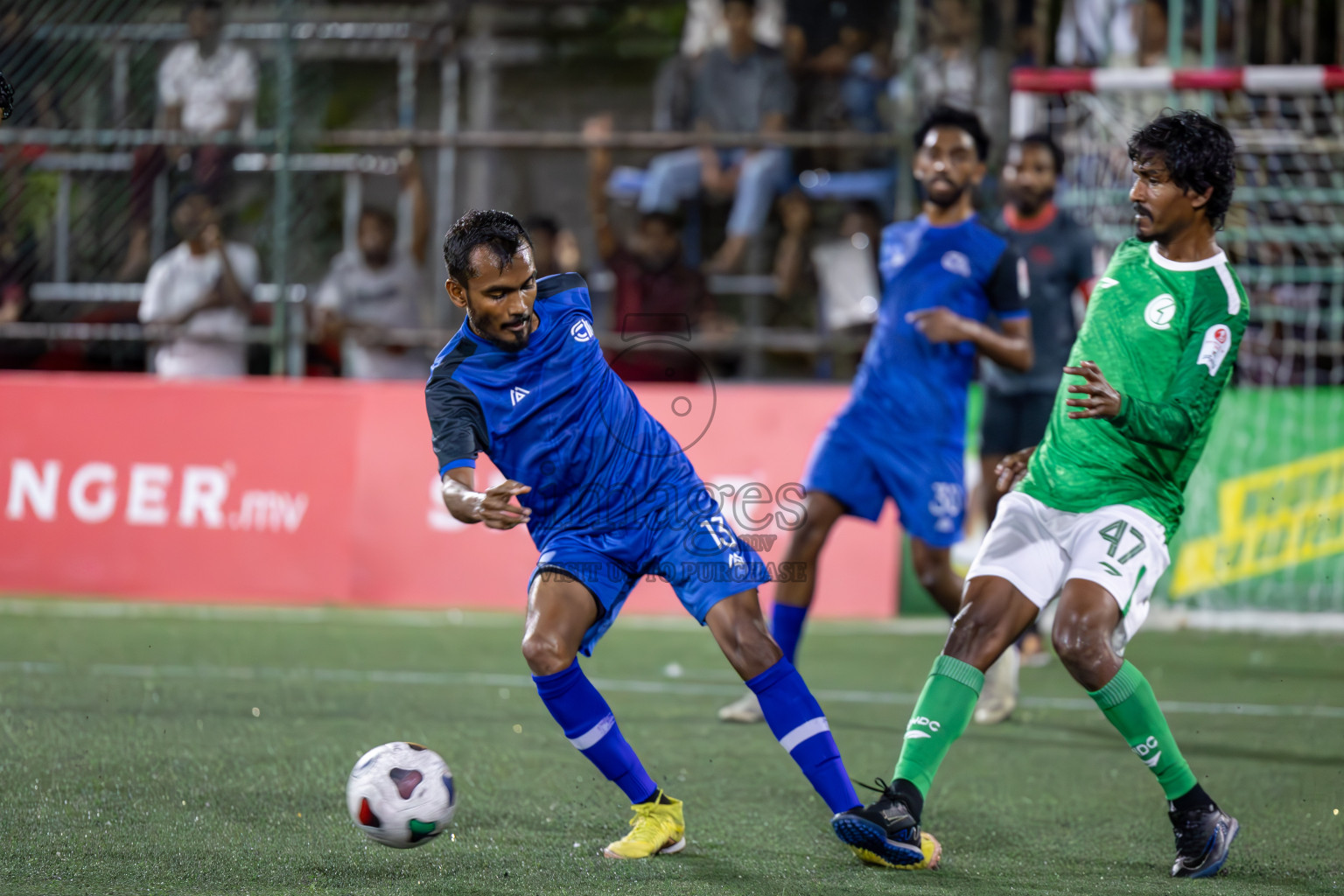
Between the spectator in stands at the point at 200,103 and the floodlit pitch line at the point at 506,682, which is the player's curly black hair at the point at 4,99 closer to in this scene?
the floodlit pitch line at the point at 506,682

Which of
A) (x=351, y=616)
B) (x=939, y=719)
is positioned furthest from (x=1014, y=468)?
(x=351, y=616)

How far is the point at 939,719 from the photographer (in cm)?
378

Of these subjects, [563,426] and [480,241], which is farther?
[563,426]

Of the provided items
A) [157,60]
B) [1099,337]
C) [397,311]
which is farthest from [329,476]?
[1099,337]

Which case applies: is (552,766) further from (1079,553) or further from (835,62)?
(835,62)

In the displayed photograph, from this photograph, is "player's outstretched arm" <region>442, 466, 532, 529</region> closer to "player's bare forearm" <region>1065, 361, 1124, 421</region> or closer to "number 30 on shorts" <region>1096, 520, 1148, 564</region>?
"player's bare forearm" <region>1065, 361, 1124, 421</region>

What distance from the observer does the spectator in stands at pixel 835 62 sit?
1055 cm

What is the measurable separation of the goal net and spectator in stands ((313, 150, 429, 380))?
411 centimetres

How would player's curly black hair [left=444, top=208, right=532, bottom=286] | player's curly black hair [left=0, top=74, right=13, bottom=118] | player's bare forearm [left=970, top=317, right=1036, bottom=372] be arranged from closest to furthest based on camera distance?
1. player's curly black hair [left=444, top=208, right=532, bottom=286]
2. player's curly black hair [left=0, top=74, right=13, bottom=118]
3. player's bare forearm [left=970, top=317, right=1036, bottom=372]

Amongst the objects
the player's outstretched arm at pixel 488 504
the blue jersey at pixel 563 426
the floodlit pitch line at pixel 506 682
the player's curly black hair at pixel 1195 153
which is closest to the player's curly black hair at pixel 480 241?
the blue jersey at pixel 563 426

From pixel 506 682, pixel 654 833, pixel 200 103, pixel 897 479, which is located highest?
pixel 200 103

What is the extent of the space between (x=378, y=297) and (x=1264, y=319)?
5.75 metres

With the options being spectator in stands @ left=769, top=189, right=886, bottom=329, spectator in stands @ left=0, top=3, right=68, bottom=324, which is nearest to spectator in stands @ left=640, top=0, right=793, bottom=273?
spectator in stands @ left=769, top=189, right=886, bottom=329

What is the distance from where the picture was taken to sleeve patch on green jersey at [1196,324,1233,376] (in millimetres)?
3727
